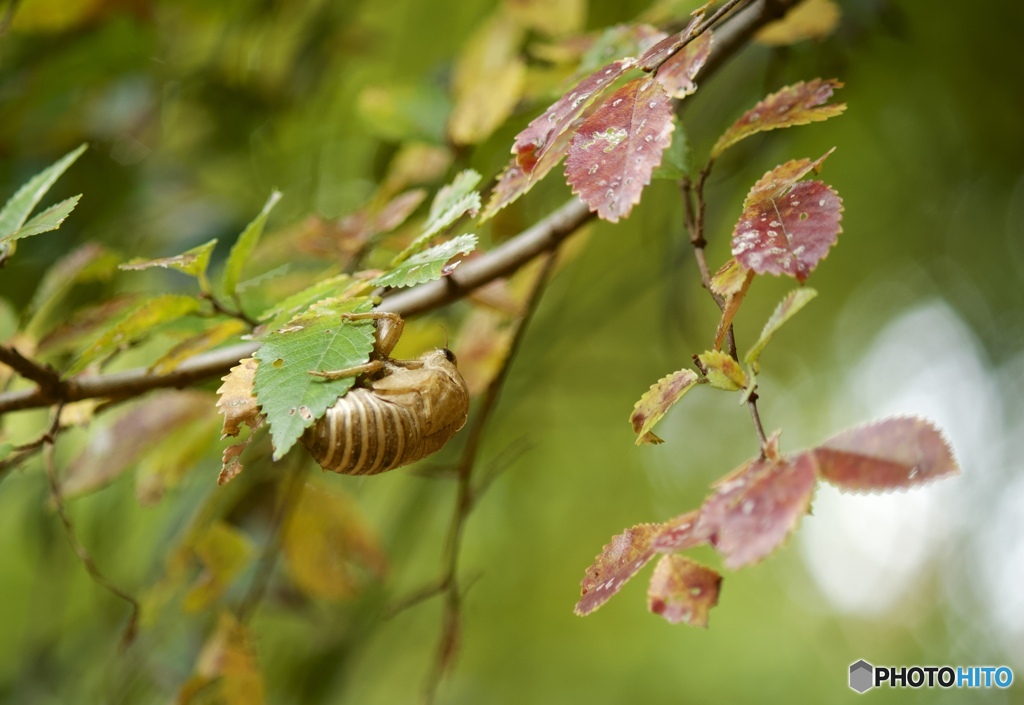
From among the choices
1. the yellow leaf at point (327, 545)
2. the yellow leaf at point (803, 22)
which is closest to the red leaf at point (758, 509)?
the yellow leaf at point (803, 22)

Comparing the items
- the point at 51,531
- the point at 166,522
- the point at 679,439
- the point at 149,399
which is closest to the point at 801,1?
the point at 149,399

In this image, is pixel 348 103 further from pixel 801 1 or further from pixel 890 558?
pixel 890 558

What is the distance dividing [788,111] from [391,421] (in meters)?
0.25

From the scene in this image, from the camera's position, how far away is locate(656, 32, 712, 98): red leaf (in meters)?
0.33

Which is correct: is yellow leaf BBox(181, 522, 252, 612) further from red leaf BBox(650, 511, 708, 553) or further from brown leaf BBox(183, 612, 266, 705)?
red leaf BBox(650, 511, 708, 553)

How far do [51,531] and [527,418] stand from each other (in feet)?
2.48

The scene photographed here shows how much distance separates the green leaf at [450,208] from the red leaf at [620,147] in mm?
69

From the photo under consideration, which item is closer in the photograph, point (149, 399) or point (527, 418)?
point (149, 399)

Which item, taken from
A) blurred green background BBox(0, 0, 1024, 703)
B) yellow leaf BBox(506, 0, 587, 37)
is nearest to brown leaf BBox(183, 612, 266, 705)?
blurred green background BBox(0, 0, 1024, 703)

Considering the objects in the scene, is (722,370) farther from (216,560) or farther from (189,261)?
(216,560)

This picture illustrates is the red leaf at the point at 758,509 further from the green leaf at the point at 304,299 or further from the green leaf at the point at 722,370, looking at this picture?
the green leaf at the point at 304,299

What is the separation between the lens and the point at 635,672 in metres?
1.45

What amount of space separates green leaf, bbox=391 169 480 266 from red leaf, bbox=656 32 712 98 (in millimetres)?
101

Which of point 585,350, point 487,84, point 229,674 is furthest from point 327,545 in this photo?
point 585,350
